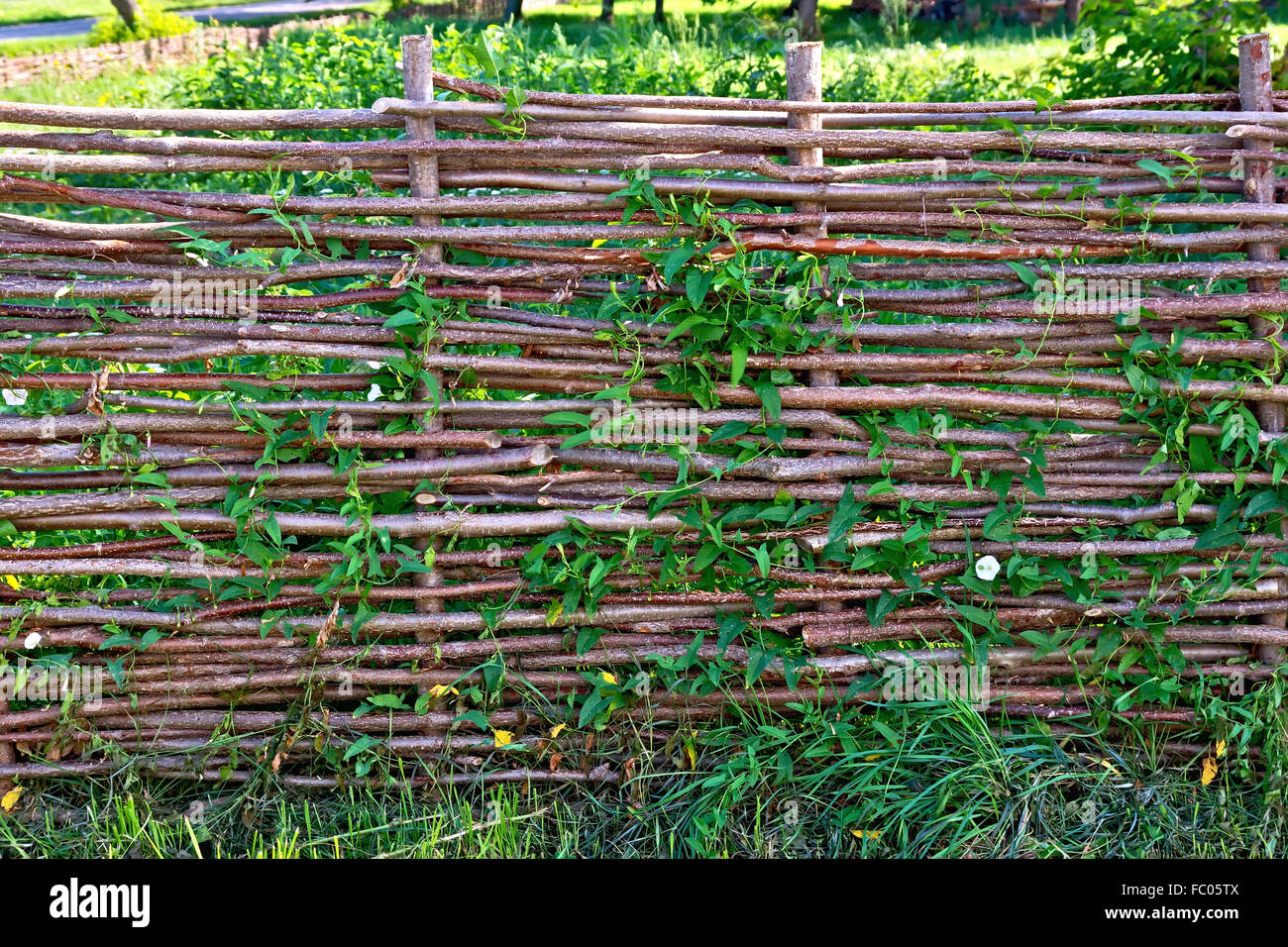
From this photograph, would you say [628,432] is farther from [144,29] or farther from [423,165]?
[144,29]

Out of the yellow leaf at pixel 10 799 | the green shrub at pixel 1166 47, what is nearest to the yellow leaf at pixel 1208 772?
the yellow leaf at pixel 10 799

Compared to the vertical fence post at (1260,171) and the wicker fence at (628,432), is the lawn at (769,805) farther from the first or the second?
the vertical fence post at (1260,171)

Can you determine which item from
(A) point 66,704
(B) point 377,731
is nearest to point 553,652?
(B) point 377,731

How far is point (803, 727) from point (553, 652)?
0.65 metres

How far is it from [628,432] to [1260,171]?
1.64 meters

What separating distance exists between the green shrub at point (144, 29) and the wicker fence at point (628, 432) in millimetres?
13546

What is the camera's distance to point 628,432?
2.47m

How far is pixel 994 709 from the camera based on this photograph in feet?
8.54

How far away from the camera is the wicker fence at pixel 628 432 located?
7.97 feet

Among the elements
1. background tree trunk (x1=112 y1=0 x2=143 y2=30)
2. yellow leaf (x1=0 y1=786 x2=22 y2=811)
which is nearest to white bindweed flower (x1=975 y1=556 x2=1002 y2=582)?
yellow leaf (x1=0 y1=786 x2=22 y2=811)

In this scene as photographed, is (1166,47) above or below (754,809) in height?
above

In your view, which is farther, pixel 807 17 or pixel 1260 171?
pixel 807 17

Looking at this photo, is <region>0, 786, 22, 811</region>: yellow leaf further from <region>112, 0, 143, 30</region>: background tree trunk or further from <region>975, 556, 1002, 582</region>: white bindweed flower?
<region>112, 0, 143, 30</region>: background tree trunk

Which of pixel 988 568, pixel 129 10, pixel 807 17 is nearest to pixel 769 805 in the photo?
A: pixel 988 568
